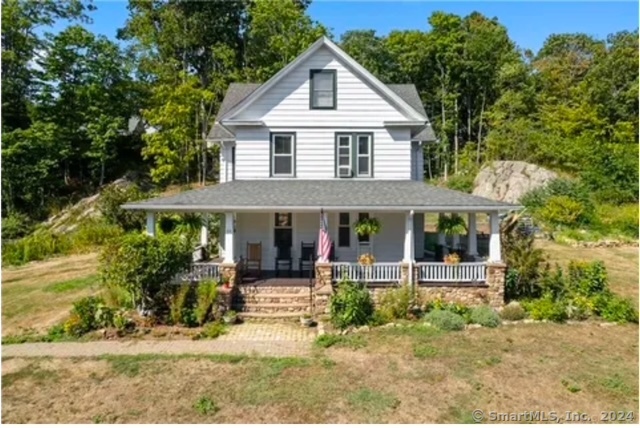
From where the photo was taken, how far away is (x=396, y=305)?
12.3 meters

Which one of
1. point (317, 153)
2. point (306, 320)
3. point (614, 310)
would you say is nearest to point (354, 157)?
point (317, 153)

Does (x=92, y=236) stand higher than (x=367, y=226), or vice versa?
(x=367, y=226)

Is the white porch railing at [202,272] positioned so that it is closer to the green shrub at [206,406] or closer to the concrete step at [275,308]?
the concrete step at [275,308]

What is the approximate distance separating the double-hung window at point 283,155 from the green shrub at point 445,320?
7353 mm

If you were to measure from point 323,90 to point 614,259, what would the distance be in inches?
595

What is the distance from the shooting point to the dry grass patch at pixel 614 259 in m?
15.4

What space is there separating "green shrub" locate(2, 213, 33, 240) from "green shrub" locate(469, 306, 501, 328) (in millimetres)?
28288

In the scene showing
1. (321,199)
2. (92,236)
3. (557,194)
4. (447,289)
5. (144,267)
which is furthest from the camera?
(557,194)

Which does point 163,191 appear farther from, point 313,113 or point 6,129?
point 313,113

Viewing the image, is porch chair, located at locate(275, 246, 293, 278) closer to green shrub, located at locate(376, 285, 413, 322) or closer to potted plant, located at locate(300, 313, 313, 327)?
potted plant, located at locate(300, 313, 313, 327)

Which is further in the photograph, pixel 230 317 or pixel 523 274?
pixel 523 274

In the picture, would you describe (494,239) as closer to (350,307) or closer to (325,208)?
(350,307)

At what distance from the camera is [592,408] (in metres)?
7.51

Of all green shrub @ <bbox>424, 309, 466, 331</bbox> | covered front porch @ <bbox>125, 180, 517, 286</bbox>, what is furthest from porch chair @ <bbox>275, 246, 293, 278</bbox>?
green shrub @ <bbox>424, 309, 466, 331</bbox>
